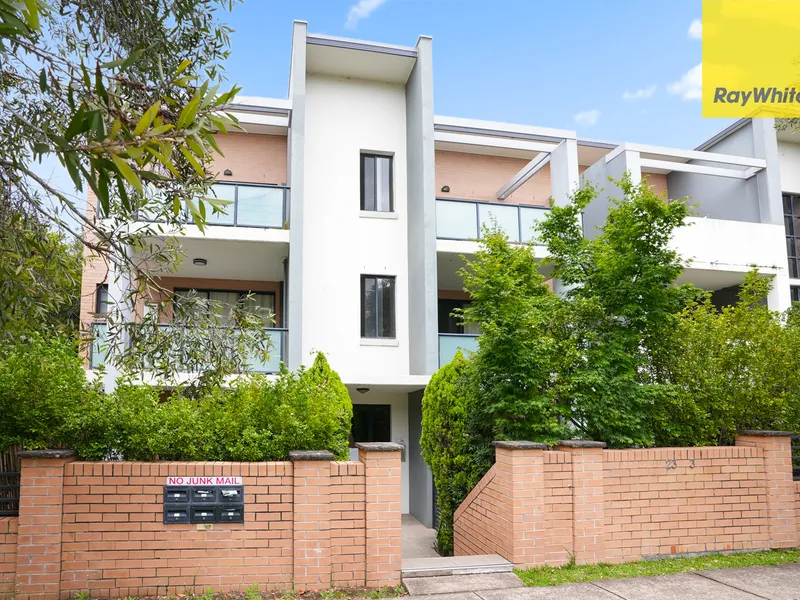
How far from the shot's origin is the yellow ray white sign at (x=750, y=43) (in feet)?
40.5

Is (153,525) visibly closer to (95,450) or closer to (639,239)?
(95,450)

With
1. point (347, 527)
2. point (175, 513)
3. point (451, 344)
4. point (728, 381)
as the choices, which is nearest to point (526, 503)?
point (347, 527)

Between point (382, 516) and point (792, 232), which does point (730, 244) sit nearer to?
point (792, 232)

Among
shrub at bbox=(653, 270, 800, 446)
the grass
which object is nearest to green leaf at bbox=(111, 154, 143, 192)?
the grass

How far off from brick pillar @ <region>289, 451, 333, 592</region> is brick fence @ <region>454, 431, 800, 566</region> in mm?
2206

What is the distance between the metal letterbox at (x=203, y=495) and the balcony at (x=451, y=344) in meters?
9.22

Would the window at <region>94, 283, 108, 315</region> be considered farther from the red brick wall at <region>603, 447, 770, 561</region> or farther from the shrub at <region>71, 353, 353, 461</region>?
the red brick wall at <region>603, 447, 770, 561</region>

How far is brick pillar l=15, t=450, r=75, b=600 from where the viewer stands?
646 cm

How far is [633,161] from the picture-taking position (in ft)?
57.2

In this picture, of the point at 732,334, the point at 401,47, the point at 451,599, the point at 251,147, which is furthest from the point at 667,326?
the point at 251,147

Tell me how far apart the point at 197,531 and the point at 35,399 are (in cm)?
210

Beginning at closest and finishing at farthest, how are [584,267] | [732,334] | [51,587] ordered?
[51,587], [732,334], [584,267]

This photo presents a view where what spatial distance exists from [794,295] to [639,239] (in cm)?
1368

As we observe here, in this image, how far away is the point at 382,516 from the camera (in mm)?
7277
